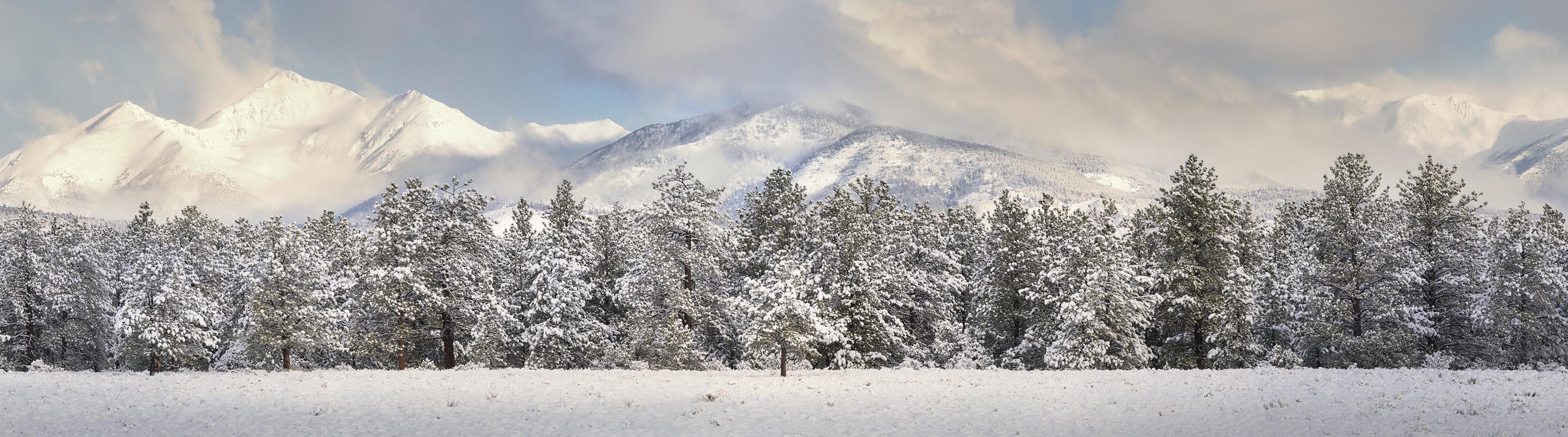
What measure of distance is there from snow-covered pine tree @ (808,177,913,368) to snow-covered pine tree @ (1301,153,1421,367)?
59.0ft

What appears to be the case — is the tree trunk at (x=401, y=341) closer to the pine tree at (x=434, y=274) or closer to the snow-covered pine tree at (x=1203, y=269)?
the pine tree at (x=434, y=274)

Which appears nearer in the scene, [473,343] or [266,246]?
[473,343]

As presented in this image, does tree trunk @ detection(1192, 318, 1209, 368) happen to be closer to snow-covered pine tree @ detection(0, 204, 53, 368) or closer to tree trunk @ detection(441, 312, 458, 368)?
tree trunk @ detection(441, 312, 458, 368)

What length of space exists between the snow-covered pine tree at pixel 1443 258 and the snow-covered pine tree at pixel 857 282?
73.6ft

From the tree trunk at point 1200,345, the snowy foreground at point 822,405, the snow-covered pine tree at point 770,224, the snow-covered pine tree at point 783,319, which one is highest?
the snow-covered pine tree at point 770,224

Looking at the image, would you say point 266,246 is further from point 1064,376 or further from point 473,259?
point 1064,376

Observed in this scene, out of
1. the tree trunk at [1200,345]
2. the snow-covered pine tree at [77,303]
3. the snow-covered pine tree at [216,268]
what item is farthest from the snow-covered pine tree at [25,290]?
the tree trunk at [1200,345]

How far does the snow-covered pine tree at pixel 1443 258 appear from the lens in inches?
1335

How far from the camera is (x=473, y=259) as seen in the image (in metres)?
38.1

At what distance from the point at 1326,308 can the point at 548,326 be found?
3502 centimetres

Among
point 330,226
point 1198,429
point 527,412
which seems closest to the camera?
point 1198,429

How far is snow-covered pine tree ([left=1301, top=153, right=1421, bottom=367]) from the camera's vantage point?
1275 inches

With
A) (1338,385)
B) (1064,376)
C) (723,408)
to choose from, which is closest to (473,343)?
(723,408)

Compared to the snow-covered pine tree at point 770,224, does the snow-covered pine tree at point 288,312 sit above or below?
below
